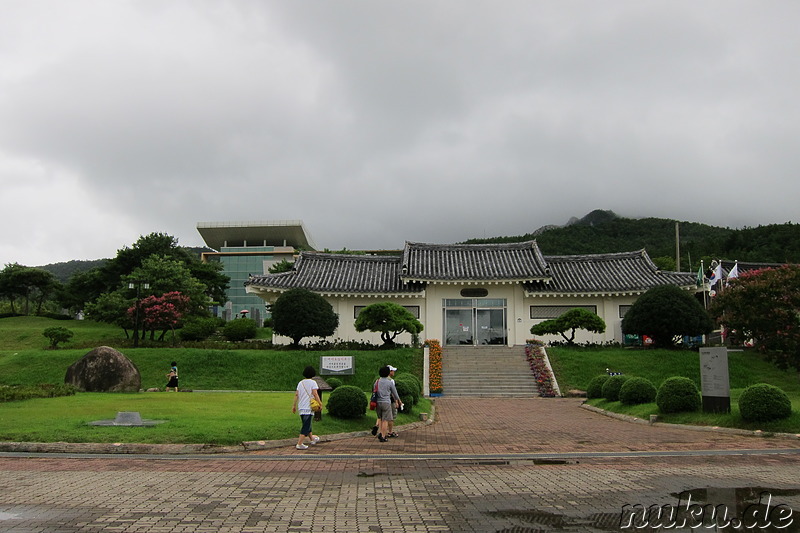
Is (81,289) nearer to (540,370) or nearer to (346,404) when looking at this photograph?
(540,370)

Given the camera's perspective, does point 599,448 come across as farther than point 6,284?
No

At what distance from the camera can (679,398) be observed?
14.7 m

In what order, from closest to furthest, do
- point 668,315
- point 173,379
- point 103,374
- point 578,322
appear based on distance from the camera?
point 103,374 → point 173,379 → point 668,315 → point 578,322

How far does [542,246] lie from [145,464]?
61.3 meters

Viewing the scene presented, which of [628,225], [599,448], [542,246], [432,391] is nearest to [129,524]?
[599,448]

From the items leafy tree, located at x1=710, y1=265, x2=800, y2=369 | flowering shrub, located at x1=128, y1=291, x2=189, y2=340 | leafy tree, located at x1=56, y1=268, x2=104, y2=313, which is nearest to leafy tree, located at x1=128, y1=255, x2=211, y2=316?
flowering shrub, located at x1=128, y1=291, x2=189, y2=340

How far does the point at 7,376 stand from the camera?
24828 mm

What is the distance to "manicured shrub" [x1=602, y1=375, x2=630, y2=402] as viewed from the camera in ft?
60.1

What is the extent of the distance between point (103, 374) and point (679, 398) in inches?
722

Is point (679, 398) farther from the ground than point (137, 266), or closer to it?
closer to it

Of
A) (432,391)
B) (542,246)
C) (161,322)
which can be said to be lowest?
(432,391)

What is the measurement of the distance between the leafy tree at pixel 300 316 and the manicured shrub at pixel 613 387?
46.8ft

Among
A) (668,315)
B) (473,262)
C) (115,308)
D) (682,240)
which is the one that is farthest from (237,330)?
(682,240)

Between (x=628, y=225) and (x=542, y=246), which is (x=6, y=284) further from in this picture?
(x=628, y=225)
